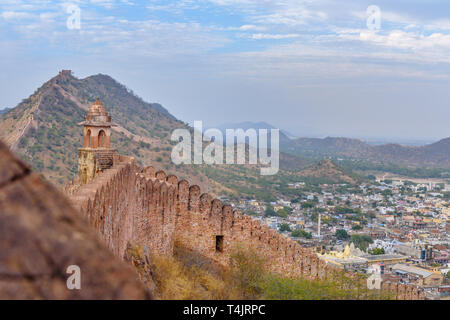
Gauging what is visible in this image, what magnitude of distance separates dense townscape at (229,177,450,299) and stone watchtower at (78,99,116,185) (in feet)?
43.8

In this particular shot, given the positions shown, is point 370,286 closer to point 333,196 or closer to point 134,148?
point 134,148

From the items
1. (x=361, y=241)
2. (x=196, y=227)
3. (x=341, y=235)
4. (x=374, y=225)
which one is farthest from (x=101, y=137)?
(x=374, y=225)

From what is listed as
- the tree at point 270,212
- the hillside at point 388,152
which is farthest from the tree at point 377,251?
the hillside at point 388,152

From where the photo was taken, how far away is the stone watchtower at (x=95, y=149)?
12.7m

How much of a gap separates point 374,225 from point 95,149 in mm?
46563

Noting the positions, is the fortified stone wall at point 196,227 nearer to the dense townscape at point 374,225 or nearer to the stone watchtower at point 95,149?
the stone watchtower at point 95,149

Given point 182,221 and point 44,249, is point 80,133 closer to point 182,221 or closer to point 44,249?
point 182,221

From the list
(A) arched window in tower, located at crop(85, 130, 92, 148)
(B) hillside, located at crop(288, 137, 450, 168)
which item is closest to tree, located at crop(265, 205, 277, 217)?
(A) arched window in tower, located at crop(85, 130, 92, 148)

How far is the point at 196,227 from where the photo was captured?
12688mm

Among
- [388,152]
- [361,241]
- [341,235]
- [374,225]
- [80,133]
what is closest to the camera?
[361,241]

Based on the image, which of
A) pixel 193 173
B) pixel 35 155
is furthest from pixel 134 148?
pixel 35 155

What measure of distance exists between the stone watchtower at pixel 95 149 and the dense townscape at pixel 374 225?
13358mm

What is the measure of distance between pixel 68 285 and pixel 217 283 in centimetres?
941

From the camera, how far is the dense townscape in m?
31.3
